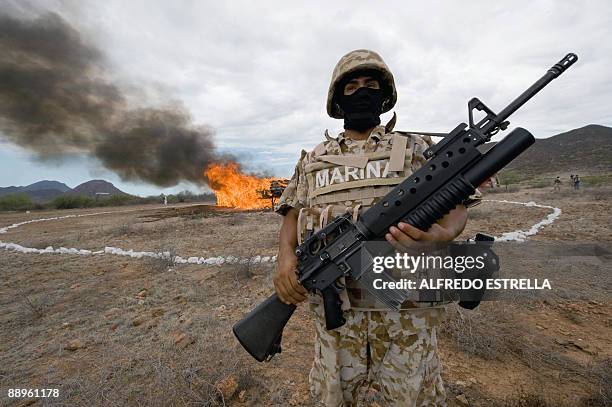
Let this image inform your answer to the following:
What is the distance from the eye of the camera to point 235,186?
87.0 feet

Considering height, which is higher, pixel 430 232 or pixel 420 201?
pixel 420 201

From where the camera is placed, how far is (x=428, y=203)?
1728 mm

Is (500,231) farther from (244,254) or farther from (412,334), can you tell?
(412,334)

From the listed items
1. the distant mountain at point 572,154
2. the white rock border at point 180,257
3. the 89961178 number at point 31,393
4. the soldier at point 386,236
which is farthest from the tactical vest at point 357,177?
the distant mountain at point 572,154

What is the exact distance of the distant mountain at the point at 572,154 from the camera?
54.1 m

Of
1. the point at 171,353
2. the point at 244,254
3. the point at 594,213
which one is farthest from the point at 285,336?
the point at 594,213

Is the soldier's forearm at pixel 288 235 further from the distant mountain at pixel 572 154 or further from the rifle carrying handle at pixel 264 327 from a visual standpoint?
the distant mountain at pixel 572 154

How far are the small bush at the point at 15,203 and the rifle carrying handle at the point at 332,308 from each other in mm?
39247

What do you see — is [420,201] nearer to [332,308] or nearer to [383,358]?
[332,308]

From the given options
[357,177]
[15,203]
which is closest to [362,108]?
[357,177]

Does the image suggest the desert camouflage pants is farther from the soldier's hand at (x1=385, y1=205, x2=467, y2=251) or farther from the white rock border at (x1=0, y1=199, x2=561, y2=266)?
the white rock border at (x1=0, y1=199, x2=561, y2=266)

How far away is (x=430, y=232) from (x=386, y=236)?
24 cm

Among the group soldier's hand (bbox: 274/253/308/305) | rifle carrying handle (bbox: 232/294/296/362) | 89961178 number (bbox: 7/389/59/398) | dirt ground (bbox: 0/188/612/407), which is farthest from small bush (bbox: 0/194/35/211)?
soldier's hand (bbox: 274/253/308/305)

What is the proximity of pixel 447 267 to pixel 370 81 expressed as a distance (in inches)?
53.1
